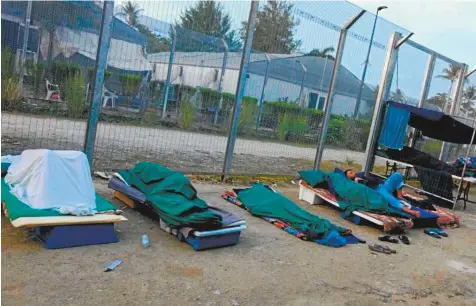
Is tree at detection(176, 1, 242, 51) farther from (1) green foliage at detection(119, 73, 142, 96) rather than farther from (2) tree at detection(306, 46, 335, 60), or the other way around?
(2) tree at detection(306, 46, 335, 60)

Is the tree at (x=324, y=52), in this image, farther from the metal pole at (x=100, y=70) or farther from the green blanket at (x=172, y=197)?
the green blanket at (x=172, y=197)

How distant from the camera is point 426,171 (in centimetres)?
991

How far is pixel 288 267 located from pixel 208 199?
7.93ft

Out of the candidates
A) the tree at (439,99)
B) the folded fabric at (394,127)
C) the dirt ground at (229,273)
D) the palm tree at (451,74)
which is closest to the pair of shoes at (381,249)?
the dirt ground at (229,273)

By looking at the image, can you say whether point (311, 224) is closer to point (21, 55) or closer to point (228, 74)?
point (228, 74)

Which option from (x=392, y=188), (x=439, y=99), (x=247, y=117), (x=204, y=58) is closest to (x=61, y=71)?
(x=204, y=58)

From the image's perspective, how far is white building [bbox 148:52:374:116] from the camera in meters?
6.77

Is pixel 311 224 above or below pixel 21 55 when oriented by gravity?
below

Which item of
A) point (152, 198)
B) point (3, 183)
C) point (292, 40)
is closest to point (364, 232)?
point (152, 198)

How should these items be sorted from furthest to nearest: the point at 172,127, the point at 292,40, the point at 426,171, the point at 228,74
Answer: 1. the point at 426,171
2. the point at 292,40
3. the point at 228,74
4. the point at 172,127

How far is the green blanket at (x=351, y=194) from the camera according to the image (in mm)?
6801

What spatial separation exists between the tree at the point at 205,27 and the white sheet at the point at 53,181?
9.39 feet

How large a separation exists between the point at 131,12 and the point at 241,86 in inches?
94.4

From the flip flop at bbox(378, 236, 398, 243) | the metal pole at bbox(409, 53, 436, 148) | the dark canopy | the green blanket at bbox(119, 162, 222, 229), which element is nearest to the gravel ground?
the green blanket at bbox(119, 162, 222, 229)
